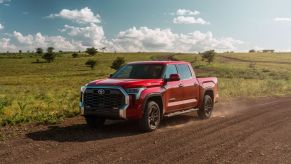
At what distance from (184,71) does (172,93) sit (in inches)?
49.1

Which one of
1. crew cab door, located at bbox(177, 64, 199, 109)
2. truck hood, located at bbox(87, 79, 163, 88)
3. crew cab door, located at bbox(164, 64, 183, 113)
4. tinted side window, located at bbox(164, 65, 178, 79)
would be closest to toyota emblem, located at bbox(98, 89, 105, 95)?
truck hood, located at bbox(87, 79, 163, 88)

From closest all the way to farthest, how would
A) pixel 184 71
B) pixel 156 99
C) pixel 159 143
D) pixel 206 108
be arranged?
pixel 159 143
pixel 156 99
pixel 184 71
pixel 206 108

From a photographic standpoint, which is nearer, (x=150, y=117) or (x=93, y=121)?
(x=150, y=117)

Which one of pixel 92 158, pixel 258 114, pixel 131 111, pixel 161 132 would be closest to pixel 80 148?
pixel 92 158

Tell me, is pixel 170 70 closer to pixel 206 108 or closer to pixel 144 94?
pixel 144 94

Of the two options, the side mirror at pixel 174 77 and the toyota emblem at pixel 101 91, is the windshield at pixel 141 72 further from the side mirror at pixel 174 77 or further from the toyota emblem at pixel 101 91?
the toyota emblem at pixel 101 91

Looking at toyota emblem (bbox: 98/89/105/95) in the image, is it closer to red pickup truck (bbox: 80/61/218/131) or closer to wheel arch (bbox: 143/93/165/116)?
red pickup truck (bbox: 80/61/218/131)

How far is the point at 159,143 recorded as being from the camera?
371 inches

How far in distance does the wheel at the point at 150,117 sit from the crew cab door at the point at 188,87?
53.7 inches

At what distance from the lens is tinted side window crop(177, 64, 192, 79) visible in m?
12.6

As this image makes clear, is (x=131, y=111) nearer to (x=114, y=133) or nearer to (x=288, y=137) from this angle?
(x=114, y=133)

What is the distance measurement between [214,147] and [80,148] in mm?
2812

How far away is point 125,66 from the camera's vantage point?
1253 cm

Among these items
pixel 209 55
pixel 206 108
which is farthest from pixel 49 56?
pixel 206 108
